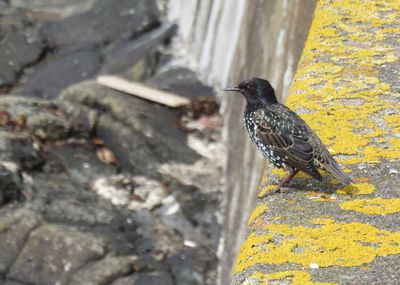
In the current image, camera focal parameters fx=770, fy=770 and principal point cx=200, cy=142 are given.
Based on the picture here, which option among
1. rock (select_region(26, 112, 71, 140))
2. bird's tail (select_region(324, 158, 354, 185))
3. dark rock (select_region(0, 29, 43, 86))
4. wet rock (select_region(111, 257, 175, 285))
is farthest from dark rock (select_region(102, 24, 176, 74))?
bird's tail (select_region(324, 158, 354, 185))

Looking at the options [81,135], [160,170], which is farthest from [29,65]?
[160,170]

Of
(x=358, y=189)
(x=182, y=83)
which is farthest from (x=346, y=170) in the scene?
(x=182, y=83)

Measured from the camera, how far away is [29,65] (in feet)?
40.7

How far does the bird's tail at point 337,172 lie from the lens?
3148mm

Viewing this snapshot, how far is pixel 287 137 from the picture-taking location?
3.81 metres

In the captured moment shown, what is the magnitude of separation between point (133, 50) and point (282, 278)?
10388 mm

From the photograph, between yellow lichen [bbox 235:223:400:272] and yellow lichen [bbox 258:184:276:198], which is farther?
yellow lichen [bbox 258:184:276:198]

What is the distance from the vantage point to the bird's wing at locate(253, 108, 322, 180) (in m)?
3.53

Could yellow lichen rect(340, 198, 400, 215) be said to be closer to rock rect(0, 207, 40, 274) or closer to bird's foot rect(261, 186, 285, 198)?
bird's foot rect(261, 186, 285, 198)

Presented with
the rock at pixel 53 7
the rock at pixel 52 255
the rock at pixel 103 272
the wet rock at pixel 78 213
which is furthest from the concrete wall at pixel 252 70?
the rock at pixel 53 7

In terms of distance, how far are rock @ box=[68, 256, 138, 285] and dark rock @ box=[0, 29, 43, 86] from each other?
214 inches

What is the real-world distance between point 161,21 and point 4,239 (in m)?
6.93

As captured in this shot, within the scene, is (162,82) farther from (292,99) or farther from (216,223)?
(292,99)

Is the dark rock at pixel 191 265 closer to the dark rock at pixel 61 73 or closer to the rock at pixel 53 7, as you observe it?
the dark rock at pixel 61 73
